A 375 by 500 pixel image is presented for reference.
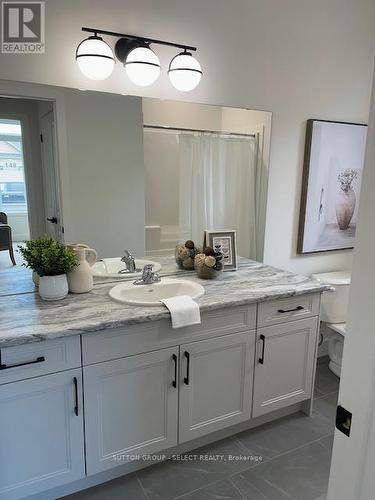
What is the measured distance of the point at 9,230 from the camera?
1836mm

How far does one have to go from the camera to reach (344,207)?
291 cm

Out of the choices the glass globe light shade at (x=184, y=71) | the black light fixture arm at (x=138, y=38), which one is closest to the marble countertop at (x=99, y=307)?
the glass globe light shade at (x=184, y=71)

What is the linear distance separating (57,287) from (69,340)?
1.12 ft

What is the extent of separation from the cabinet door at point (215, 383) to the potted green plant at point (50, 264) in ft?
2.17

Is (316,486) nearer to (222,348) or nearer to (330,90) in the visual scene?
(222,348)

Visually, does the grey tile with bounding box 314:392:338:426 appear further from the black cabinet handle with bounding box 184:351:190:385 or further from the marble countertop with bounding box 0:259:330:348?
the black cabinet handle with bounding box 184:351:190:385

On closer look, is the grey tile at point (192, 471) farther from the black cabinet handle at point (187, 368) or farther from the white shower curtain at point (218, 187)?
the white shower curtain at point (218, 187)

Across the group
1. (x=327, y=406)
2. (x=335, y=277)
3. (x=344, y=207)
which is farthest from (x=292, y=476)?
(x=344, y=207)

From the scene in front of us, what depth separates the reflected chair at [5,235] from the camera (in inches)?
71.8

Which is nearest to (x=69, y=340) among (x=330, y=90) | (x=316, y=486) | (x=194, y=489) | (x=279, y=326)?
(x=194, y=489)

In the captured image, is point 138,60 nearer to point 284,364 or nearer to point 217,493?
point 284,364

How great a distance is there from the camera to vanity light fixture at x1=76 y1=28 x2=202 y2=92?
1792 mm

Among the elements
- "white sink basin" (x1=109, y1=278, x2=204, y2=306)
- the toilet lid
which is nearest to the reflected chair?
"white sink basin" (x1=109, y1=278, x2=204, y2=306)

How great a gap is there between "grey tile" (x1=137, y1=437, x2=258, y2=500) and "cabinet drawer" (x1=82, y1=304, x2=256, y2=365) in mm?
703
